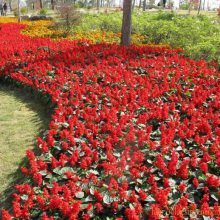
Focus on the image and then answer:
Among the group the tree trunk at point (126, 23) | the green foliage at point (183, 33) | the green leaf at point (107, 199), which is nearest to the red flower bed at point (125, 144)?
the green leaf at point (107, 199)

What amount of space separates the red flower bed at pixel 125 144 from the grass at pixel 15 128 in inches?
12.7

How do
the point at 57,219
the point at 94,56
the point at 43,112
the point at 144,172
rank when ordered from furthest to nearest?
the point at 94,56
the point at 43,112
the point at 144,172
the point at 57,219

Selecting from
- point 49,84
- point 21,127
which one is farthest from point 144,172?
point 49,84

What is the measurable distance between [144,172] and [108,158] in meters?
0.52

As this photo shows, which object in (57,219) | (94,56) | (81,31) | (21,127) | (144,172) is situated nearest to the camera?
(57,219)

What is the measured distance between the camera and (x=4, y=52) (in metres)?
11.3

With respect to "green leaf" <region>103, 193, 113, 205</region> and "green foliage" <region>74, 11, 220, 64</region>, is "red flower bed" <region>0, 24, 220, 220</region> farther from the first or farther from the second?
"green foliage" <region>74, 11, 220, 64</region>

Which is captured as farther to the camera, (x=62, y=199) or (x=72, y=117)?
(x=72, y=117)

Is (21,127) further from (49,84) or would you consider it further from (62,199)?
(62,199)

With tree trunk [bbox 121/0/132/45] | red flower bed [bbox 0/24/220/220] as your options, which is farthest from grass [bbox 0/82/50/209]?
tree trunk [bbox 121/0/132/45]

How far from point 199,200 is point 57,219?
65.4 inches

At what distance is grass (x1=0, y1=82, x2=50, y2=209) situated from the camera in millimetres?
5051

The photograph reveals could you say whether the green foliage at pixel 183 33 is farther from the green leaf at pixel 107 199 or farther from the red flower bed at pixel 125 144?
the green leaf at pixel 107 199

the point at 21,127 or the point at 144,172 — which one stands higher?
the point at 144,172
